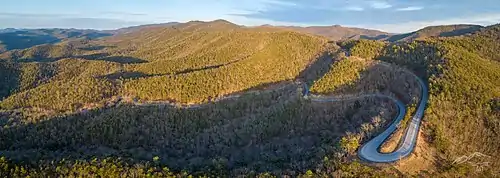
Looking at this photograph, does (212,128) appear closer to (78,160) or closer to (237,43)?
(78,160)

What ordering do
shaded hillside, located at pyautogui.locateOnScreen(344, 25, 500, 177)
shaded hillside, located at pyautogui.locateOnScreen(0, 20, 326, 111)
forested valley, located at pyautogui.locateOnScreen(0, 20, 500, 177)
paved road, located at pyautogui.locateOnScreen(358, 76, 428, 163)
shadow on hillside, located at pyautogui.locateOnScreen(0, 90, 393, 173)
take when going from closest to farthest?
paved road, located at pyautogui.locateOnScreen(358, 76, 428, 163)
forested valley, located at pyautogui.locateOnScreen(0, 20, 500, 177)
shaded hillside, located at pyautogui.locateOnScreen(344, 25, 500, 177)
shadow on hillside, located at pyautogui.locateOnScreen(0, 90, 393, 173)
shaded hillside, located at pyautogui.locateOnScreen(0, 20, 326, 111)

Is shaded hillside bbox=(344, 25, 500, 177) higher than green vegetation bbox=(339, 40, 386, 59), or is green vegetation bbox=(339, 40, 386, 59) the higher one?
green vegetation bbox=(339, 40, 386, 59)

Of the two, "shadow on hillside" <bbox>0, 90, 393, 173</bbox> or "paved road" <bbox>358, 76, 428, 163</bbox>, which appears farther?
"shadow on hillside" <bbox>0, 90, 393, 173</bbox>

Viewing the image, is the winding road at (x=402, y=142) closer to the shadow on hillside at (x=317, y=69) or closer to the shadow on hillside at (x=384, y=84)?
the shadow on hillside at (x=384, y=84)

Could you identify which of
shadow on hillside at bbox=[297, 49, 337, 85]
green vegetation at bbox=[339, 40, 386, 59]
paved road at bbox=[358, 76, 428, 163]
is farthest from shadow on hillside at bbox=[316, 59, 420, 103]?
shadow on hillside at bbox=[297, 49, 337, 85]

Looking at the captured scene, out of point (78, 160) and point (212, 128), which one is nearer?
point (78, 160)

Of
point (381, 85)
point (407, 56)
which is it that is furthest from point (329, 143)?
point (407, 56)

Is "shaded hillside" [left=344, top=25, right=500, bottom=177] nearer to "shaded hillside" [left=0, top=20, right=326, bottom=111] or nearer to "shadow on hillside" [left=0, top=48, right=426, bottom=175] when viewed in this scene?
"shadow on hillside" [left=0, top=48, right=426, bottom=175]

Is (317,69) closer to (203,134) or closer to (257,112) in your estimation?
(257,112)

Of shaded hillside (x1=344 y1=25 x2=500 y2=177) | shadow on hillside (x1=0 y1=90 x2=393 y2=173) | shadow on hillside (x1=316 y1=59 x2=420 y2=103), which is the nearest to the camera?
shaded hillside (x1=344 y1=25 x2=500 y2=177)
